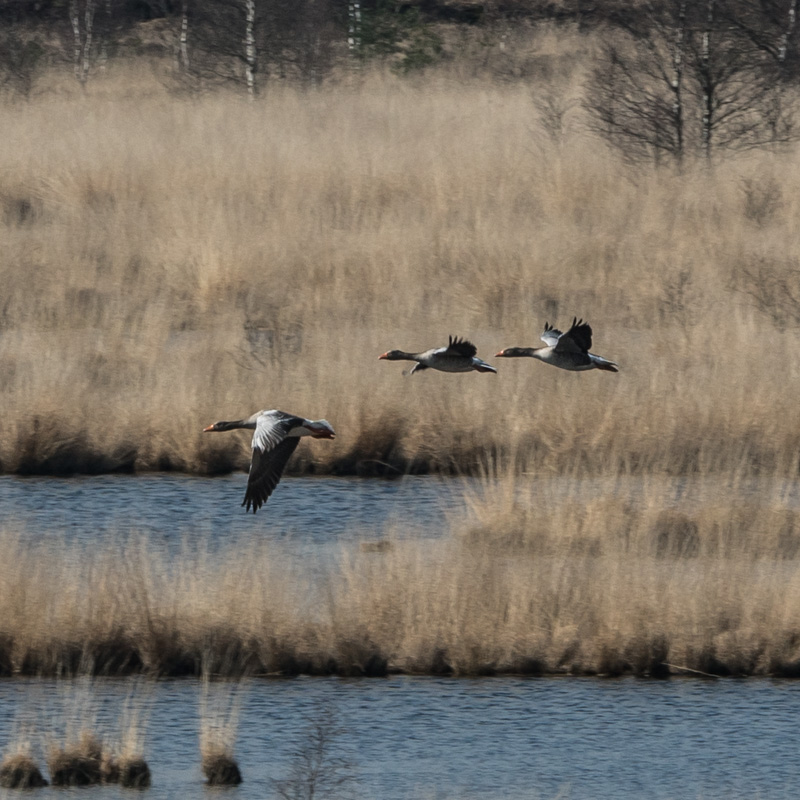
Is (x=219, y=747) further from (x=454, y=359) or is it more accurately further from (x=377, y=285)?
(x=377, y=285)

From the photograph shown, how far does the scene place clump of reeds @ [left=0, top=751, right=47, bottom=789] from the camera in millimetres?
5898

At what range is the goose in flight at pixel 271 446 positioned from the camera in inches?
279

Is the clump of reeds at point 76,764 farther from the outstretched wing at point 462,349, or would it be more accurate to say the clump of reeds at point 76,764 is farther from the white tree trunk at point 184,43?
the white tree trunk at point 184,43

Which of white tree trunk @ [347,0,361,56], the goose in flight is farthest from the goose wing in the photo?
white tree trunk @ [347,0,361,56]

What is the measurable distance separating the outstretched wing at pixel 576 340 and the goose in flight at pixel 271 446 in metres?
1.55

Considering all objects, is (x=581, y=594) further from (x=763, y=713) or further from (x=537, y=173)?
(x=537, y=173)

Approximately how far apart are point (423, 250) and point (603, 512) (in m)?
6.06

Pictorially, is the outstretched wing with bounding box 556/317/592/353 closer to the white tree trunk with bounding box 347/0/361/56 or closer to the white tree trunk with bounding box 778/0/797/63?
the white tree trunk with bounding box 778/0/797/63

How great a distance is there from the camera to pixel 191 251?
14.3 metres

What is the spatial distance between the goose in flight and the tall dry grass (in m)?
1.66

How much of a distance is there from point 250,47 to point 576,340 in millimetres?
14765

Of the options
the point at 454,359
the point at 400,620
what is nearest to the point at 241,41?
the point at 454,359

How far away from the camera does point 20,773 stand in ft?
19.4

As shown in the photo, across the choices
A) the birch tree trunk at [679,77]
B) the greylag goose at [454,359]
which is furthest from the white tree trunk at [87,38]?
the greylag goose at [454,359]
